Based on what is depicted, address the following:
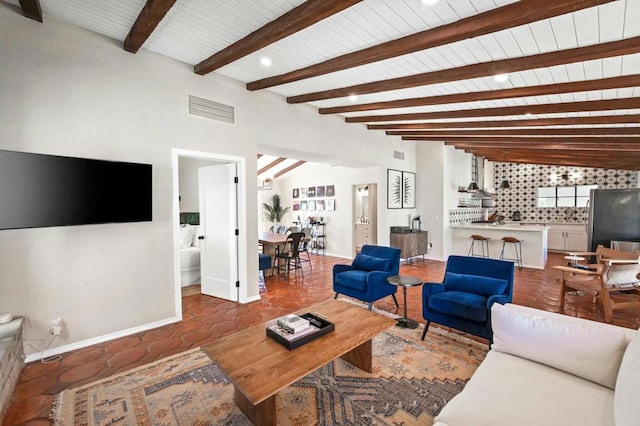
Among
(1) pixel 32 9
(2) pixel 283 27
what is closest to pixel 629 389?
(2) pixel 283 27

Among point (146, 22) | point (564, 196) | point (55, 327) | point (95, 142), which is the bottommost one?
point (55, 327)

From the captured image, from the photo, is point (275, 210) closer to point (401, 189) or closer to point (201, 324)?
point (401, 189)

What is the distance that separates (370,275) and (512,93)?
2799mm

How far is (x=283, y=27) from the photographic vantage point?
2.44 m

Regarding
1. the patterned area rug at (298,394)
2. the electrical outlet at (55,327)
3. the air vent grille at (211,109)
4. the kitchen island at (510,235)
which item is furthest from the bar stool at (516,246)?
the electrical outlet at (55,327)

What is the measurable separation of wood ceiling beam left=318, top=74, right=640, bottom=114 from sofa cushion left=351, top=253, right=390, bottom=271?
2.26 m

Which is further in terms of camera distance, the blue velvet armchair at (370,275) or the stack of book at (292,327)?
the blue velvet armchair at (370,275)

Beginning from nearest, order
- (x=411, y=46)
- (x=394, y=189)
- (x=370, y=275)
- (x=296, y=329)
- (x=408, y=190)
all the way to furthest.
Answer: (x=296, y=329)
(x=411, y=46)
(x=370, y=275)
(x=394, y=189)
(x=408, y=190)

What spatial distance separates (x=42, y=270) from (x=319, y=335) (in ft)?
8.82

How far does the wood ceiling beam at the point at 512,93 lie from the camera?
9.51 ft

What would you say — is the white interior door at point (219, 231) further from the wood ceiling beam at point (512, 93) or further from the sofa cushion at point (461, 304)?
the sofa cushion at point (461, 304)

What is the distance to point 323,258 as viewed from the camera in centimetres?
803

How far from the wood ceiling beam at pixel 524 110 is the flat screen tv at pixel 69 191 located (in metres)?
3.93

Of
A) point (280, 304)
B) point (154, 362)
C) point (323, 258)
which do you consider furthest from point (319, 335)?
point (323, 258)
